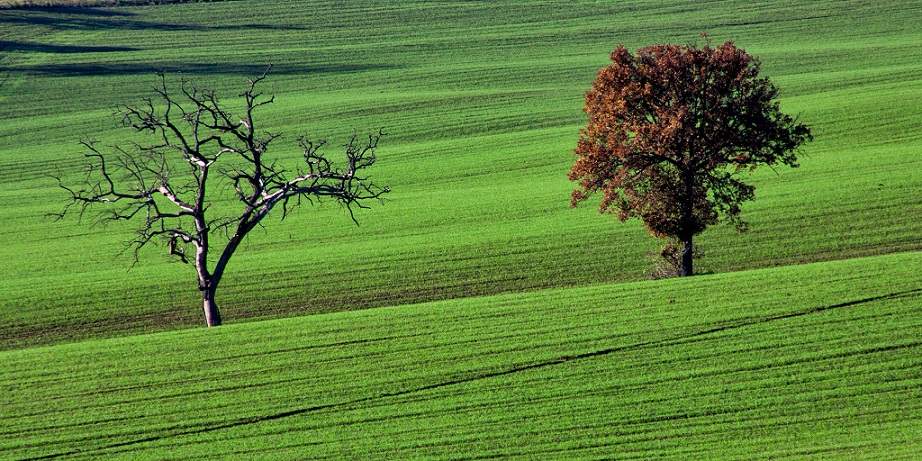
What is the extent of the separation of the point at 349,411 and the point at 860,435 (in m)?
10.8

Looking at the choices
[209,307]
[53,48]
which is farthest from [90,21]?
[209,307]

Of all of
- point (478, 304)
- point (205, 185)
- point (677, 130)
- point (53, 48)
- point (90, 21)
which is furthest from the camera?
point (90, 21)

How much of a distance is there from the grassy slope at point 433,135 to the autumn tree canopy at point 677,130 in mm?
3649

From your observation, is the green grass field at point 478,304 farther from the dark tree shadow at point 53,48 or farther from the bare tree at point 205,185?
the dark tree shadow at point 53,48

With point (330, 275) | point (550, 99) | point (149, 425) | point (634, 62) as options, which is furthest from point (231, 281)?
point (550, 99)

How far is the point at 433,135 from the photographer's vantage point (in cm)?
5094

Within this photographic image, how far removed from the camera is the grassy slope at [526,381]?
718 inches

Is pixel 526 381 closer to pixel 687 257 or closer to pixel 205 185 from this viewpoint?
pixel 687 257

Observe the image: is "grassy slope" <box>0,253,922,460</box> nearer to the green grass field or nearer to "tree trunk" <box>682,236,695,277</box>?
the green grass field

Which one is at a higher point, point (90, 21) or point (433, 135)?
point (90, 21)

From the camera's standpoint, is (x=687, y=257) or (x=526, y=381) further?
(x=687, y=257)

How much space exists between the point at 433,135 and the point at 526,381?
104 feet

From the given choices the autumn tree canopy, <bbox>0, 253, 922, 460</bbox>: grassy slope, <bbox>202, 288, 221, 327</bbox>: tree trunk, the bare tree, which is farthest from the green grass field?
the autumn tree canopy

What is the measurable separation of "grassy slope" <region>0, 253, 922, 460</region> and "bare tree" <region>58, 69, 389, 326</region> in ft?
11.4
